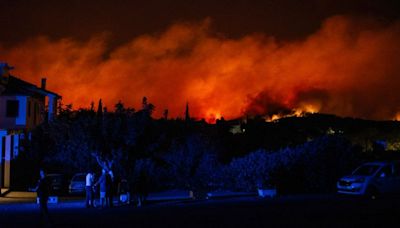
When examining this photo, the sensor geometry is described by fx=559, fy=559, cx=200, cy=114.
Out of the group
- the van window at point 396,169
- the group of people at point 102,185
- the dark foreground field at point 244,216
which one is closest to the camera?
the dark foreground field at point 244,216

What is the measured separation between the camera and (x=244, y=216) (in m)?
19.0

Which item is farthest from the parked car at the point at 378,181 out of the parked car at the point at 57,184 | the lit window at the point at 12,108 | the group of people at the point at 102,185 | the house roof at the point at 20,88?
the house roof at the point at 20,88

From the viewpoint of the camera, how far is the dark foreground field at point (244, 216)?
16797 mm

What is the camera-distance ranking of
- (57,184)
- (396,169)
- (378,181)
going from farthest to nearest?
(57,184) → (396,169) → (378,181)

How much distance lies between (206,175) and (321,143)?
724cm

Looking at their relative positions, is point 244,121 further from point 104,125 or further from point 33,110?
point 104,125

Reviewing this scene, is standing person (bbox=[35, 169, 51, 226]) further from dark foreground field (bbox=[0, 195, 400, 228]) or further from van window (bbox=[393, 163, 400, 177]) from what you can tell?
van window (bbox=[393, 163, 400, 177])

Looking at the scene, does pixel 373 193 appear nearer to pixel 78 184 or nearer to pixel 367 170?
pixel 367 170

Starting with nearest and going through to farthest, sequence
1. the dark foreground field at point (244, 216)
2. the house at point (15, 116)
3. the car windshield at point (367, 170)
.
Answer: the dark foreground field at point (244, 216) < the car windshield at point (367, 170) < the house at point (15, 116)

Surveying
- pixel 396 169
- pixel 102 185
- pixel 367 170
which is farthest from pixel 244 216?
pixel 396 169

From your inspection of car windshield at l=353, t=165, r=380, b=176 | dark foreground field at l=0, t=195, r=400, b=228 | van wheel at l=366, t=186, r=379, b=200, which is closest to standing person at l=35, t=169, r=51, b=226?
dark foreground field at l=0, t=195, r=400, b=228

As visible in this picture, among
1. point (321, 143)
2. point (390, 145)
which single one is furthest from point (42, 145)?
point (390, 145)

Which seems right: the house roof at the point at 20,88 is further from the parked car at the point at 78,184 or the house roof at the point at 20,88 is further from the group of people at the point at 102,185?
the group of people at the point at 102,185

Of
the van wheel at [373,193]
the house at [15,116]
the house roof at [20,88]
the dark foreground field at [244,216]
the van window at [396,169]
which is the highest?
the house roof at [20,88]
